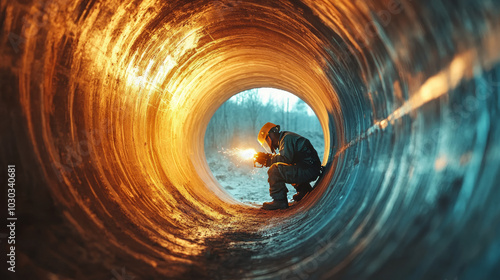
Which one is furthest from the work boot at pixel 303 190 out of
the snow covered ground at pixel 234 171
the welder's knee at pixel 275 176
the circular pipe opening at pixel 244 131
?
the circular pipe opening at pixel 244 131

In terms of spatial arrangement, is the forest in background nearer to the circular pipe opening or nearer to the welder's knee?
the circular pipe opening

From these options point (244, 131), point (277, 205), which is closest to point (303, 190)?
point (277, 205)

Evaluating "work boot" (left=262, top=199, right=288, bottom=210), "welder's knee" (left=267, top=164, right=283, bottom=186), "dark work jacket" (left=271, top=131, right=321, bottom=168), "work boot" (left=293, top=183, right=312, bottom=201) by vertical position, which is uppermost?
"dark work jacket" (left=271, top=131, right=321, bottom=168)

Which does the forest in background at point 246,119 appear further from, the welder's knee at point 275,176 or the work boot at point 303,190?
the welder's knee at point 275,176

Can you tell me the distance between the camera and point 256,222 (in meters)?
4.62

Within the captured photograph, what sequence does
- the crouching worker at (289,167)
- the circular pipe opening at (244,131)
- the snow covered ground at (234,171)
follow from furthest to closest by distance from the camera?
the circular pipe opening at (244,131)
the snow covered ground at (234,171)
the crouching worker at (289,167)

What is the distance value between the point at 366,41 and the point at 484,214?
1462 mm

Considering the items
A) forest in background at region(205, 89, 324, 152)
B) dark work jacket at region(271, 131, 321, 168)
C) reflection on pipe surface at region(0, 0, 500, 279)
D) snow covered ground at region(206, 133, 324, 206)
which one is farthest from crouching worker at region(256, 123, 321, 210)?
forest in background at region(205, 89, 324, 152)

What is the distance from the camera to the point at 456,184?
1370mm

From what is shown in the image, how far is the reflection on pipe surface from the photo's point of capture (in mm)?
1333

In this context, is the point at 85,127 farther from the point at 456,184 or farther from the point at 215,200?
the point at 215,200

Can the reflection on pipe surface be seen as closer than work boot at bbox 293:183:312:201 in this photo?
Yes

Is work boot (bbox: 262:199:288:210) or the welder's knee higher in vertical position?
the welder's knee

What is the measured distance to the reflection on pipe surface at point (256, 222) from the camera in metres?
1.33
